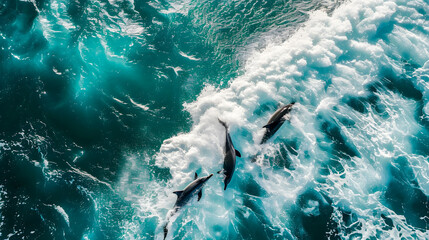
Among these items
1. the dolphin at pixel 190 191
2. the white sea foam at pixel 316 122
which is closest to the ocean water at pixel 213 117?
the white sea foam at pixel 316 122

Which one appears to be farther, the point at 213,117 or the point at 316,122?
the point at 316,122

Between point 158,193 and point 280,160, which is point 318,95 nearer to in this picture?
point 280,160

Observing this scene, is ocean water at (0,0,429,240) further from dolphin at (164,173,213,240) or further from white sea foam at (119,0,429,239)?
dolphin at (164,173,213,240)

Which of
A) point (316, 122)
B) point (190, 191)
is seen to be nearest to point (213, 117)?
point (190, 191)

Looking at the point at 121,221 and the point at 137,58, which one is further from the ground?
the point at 137,58

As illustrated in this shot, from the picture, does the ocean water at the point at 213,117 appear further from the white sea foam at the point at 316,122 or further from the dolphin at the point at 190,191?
the dolphin at the point at 190,191

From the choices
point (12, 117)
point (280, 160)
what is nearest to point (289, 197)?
point (280, 160)

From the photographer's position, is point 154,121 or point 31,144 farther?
point 154,121

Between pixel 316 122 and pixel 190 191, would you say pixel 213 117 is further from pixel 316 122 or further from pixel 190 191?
pixel 316 122

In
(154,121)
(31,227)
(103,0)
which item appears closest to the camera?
(31,227)
